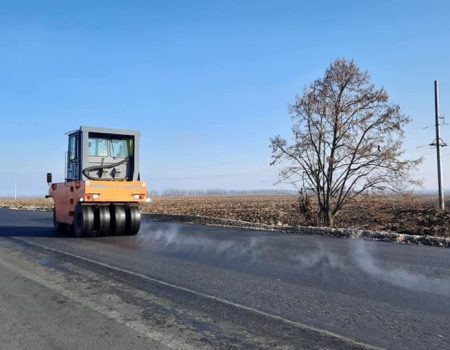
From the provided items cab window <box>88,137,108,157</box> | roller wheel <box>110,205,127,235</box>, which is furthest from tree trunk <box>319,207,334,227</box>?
cab window <box>88,137,108,157</box>

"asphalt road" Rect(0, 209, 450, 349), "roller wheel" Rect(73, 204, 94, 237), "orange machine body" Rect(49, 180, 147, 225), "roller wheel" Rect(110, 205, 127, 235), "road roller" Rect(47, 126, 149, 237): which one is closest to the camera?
"asphalt road" Rect(0, 209, 450, 349)

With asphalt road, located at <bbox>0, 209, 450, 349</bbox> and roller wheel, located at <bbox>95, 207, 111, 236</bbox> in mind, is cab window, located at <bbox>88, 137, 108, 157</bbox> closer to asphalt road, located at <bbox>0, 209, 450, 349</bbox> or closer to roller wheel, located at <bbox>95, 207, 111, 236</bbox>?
roller wheel, located at <bbox>95, 207, 111, 236</bbox>

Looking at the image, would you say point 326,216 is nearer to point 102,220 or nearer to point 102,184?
point 102,220

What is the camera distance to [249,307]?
247 inches

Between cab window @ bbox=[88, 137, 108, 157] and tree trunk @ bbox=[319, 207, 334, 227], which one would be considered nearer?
cab window @ bbox=[88, 137, 108, 157]

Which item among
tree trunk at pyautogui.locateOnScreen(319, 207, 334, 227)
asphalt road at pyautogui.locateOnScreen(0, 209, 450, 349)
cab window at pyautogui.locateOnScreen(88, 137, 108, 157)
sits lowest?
asphalt road at pyautogui.locateOnScreen(0, 209, 450, 349)

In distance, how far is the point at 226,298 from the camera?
6.80 metres

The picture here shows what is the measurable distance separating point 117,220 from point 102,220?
0.52m

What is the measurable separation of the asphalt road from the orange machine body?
10.8ft

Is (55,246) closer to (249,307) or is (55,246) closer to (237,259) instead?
(237,259)

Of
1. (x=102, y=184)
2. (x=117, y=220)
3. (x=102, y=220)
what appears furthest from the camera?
(x=117, y=220)

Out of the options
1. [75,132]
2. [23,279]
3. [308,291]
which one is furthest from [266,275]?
[75,132]

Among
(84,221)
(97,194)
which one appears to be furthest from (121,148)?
(84,221)

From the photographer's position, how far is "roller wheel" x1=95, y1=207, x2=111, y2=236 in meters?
15.8
